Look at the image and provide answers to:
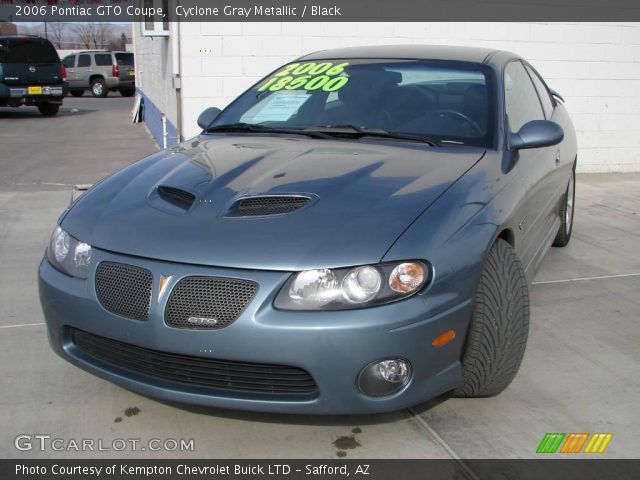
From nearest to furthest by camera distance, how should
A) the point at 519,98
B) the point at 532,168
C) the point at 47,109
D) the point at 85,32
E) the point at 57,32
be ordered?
the point at 532,168 < the point at 519,98 < the point at 47,109 < the point at 85,32 < the point at 57,32

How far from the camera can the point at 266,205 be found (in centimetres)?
295

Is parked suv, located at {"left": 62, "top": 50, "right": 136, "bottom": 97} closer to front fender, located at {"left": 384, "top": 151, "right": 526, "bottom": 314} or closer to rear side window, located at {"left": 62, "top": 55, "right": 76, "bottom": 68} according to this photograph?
rear side window, located at {"left": 62, "top": 55, "right": 76, "bottom": 68}

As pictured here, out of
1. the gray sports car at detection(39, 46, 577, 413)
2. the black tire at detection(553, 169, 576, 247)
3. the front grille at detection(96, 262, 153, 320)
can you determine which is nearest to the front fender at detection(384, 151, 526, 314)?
the gray sports car at detection(39, 46, 577, 413)

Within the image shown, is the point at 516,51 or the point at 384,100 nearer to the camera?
the point at 384,100

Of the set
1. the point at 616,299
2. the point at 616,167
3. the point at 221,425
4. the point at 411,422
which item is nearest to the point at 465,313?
the point at 411,422

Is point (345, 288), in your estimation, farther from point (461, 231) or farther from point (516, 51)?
point (516, 51)

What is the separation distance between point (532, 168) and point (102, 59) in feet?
88.6

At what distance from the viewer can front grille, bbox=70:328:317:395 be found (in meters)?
2.64

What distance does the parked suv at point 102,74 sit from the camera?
2803 centimetres

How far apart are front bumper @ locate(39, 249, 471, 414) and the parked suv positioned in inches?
1042

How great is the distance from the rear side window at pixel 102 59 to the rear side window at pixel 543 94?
25449 millimetres

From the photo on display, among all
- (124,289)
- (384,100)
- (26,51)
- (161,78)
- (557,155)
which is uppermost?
(384,100)

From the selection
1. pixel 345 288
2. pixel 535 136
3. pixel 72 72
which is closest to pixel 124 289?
pixel 345 288

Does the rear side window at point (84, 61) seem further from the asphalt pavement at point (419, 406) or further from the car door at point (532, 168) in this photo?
the car door at point (532, 168)
